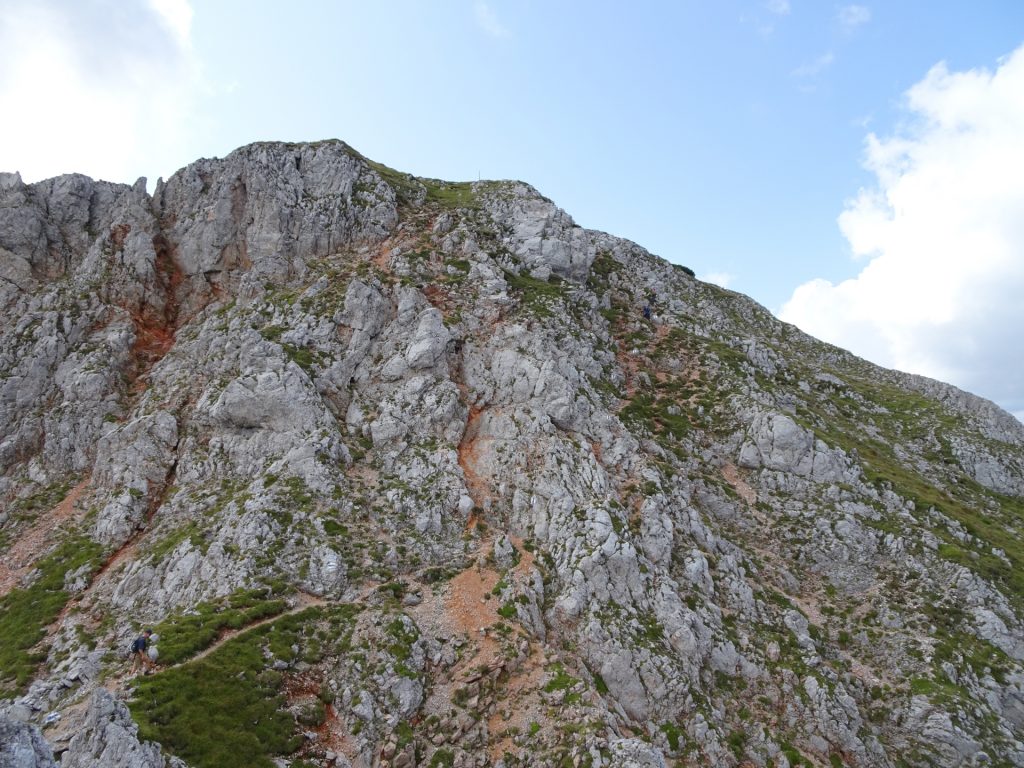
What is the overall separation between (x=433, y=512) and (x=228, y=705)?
1597cm

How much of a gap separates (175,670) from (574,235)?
57741mm

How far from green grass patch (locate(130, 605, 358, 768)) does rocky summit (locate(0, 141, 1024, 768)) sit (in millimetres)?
142

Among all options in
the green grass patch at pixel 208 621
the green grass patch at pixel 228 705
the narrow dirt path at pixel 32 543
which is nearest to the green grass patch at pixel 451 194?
the narrow dirt path at pixel 32 543

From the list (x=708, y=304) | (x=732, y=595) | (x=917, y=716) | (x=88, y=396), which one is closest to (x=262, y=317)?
(x=88, y=396)

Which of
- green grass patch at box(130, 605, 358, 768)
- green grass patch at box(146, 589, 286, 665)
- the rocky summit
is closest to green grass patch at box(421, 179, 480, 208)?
the rocky summit

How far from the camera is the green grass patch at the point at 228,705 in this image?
68.4 feet

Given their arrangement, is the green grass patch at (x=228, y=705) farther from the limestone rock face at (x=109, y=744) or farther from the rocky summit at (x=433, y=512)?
the limestone rock face at (x=109, y=744)

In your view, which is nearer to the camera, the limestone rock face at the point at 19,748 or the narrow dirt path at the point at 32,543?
the limestone rock face at the point at 19,748

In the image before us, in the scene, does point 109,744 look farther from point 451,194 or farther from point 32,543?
point 451,194

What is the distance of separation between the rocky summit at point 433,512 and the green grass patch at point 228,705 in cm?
14

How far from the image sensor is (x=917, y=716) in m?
29.5

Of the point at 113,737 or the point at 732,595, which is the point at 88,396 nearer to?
the point at 113,737

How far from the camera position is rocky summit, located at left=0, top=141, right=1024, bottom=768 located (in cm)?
2566

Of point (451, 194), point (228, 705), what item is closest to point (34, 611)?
point (228, 705)
